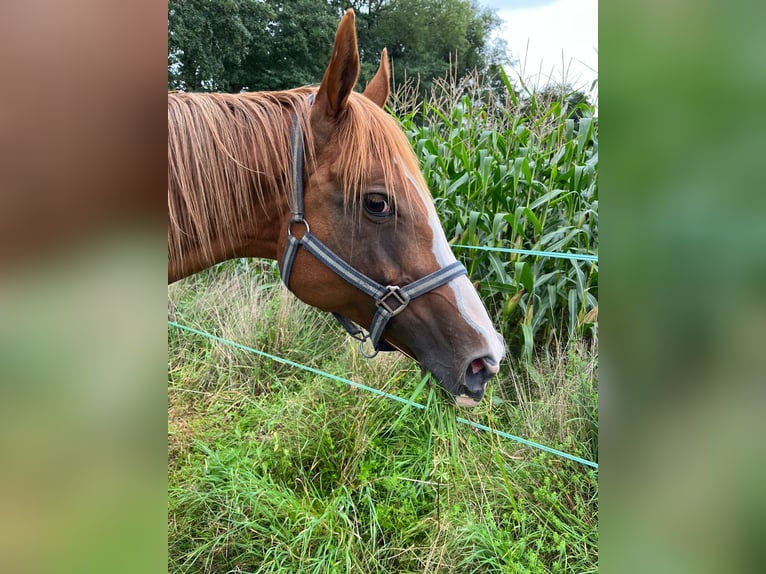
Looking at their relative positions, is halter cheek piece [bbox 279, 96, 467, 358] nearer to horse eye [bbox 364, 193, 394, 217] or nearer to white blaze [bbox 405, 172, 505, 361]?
white blaze [bbox 405, 172, 505, 361]

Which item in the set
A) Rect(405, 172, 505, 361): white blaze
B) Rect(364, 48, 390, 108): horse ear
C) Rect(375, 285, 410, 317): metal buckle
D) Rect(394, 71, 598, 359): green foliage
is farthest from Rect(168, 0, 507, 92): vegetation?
Rect(375, 285, 410, 317): metal buckle

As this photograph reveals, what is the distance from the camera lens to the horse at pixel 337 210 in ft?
4.40

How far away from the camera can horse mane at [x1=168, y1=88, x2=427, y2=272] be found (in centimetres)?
137

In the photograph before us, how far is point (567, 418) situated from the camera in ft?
5.76

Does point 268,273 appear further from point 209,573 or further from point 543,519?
point 543,519

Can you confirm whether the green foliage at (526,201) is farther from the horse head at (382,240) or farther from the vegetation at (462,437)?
the horse head at (382,240)

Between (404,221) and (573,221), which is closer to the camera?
(404,221)

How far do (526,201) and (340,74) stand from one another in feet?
3.30

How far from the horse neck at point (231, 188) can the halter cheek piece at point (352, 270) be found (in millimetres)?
38

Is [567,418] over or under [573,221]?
under

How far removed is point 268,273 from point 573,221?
6.64 ft

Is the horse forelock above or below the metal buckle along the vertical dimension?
above

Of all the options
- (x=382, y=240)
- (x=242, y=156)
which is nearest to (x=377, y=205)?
(x=382, y=240)
